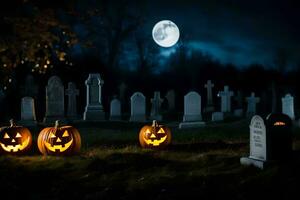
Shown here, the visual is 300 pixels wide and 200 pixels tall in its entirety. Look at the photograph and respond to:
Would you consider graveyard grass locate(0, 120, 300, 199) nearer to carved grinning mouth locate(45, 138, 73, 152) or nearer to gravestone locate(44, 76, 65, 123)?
carved grinning mouth locate(45, 138, 73, 152)

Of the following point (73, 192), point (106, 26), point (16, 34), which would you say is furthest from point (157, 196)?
point (106, 26)

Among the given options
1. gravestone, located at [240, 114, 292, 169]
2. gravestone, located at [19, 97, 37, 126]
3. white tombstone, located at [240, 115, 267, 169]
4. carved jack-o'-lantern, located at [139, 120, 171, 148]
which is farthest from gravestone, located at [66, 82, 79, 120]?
gravestone, located at [240, 114, 292, 169]

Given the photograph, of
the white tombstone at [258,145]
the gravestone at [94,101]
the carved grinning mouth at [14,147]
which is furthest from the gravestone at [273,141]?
the gravestone at [94,101]

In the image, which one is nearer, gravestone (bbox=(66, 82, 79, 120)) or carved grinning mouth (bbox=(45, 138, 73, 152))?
carved grinning mouth (bbox=(45, 138, 73, 152))

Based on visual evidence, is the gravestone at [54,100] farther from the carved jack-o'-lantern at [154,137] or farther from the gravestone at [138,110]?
the carved jack-o'-lantern at [154,137]

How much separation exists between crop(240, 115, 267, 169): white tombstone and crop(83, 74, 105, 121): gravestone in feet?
54.2

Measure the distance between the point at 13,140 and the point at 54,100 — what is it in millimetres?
11522

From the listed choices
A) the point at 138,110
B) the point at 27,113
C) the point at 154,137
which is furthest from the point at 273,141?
the point at 138,110

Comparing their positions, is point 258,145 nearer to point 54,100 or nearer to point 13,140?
point 13,140

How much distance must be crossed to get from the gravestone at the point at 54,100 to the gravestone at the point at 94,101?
2247mm

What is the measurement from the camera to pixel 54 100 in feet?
76.0

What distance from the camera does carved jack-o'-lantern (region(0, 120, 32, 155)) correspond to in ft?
38.7

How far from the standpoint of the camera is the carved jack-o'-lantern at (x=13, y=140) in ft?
38.7

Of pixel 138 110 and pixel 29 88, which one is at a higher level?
pixel 29 88
